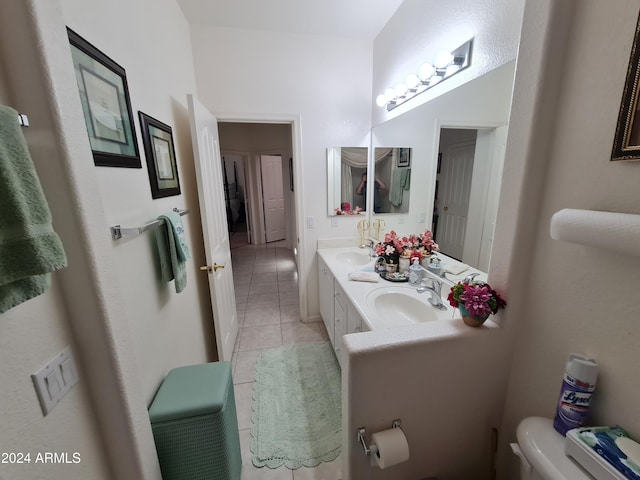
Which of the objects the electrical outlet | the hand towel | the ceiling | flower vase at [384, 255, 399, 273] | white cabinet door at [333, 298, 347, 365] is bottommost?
white cabinet door at [333, 298, 347, 365]

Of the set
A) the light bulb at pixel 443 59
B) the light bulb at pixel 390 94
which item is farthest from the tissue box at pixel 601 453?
the light bulb at pixel 390 94

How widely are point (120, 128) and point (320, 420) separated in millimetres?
1930

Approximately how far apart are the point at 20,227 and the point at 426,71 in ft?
6.19

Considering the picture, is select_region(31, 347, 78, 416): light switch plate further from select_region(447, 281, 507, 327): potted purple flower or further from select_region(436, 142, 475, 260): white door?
select_region(436, 142, 475, 260): white door

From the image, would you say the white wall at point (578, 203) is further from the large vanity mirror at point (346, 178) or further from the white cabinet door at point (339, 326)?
the large vanity mirror at point (346, 178)

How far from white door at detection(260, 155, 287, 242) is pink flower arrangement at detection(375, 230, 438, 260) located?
165 inches

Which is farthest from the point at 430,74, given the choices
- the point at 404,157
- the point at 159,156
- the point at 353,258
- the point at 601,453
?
the point at 601,453

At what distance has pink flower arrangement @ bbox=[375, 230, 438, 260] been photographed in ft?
5.63

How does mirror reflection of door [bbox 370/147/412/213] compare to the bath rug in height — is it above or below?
above

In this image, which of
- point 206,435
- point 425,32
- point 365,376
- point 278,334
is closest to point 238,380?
point 278,334

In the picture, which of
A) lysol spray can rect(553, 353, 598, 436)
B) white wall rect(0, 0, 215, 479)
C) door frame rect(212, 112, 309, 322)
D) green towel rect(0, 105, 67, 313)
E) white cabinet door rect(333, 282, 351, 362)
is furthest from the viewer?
door frame rect(212, 112, 309, 322)

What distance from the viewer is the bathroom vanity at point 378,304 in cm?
133

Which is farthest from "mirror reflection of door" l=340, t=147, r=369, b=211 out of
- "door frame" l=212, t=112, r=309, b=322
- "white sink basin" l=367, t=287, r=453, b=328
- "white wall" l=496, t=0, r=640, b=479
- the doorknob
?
"white wall" l=496, t=0, r=640, b=479

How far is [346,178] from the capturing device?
2455 mm
